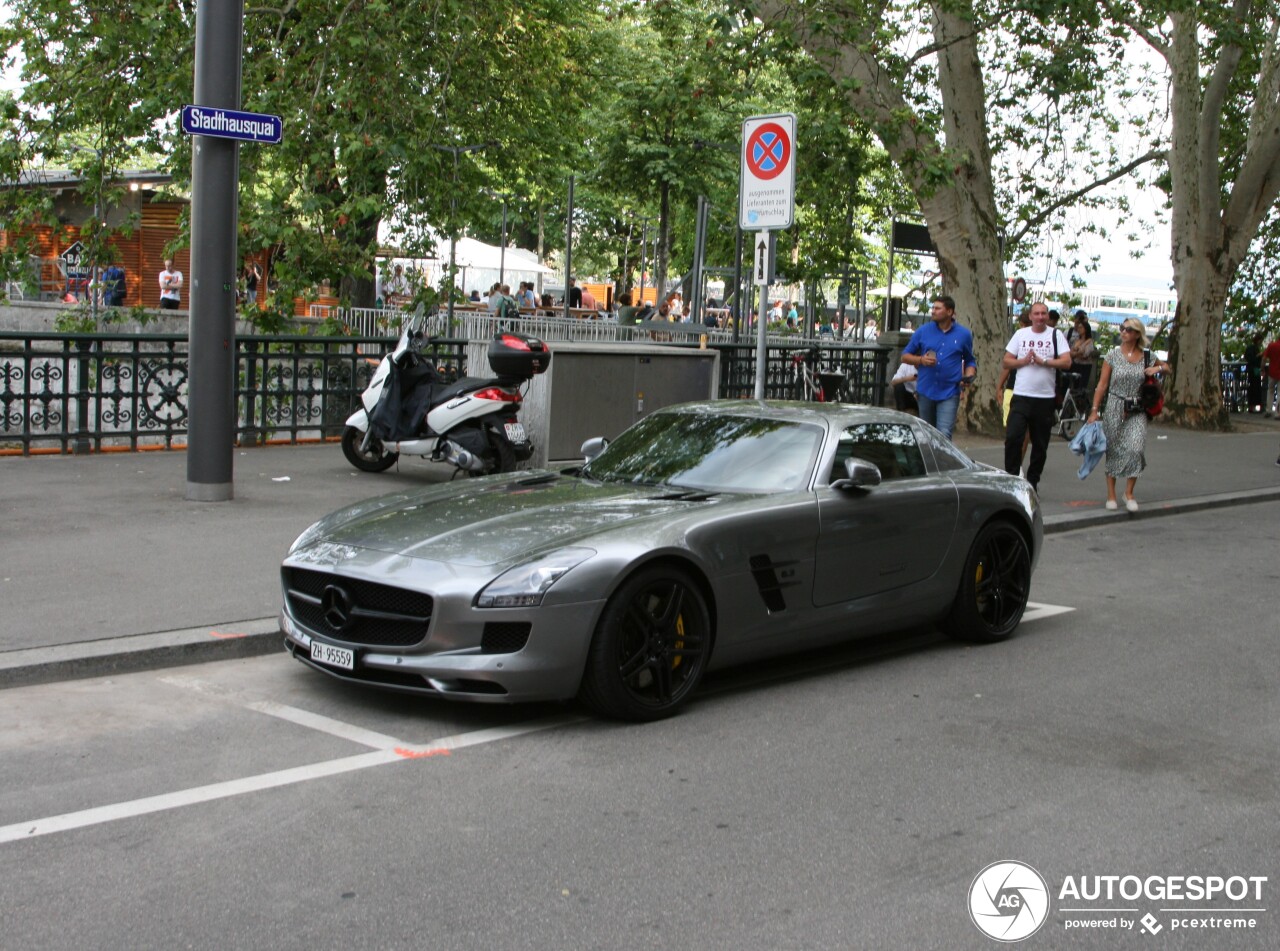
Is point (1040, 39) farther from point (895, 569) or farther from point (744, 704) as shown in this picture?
point (744, 704)

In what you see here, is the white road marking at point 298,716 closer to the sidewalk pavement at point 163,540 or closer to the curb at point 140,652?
the curb at point 140,652

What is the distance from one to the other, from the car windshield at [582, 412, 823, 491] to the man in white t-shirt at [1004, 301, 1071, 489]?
5768 mm

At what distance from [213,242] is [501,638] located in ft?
19.5

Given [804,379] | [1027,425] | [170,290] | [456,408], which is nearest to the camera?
[456,408]

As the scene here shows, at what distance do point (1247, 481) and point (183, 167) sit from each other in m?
12.3

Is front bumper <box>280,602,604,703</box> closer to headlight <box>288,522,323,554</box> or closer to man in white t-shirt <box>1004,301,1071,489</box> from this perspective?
headlight <box>288,522,323,554</box>

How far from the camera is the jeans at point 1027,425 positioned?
41.9 feet

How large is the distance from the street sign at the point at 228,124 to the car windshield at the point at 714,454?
4198 millimetres

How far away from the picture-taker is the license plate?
594 centimetres

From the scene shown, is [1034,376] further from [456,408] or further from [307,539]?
[307,539]

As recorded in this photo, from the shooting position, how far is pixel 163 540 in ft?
→ 30.5

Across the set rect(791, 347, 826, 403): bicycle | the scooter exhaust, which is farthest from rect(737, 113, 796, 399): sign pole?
rect(791, 347, 826, 403): bicycle

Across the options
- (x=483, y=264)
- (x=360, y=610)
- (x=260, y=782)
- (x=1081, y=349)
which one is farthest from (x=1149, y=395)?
(x=483, y=264)

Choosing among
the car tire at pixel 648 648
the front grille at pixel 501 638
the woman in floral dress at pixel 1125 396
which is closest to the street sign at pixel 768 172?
the woman in floral dress at pixel 1125 396
